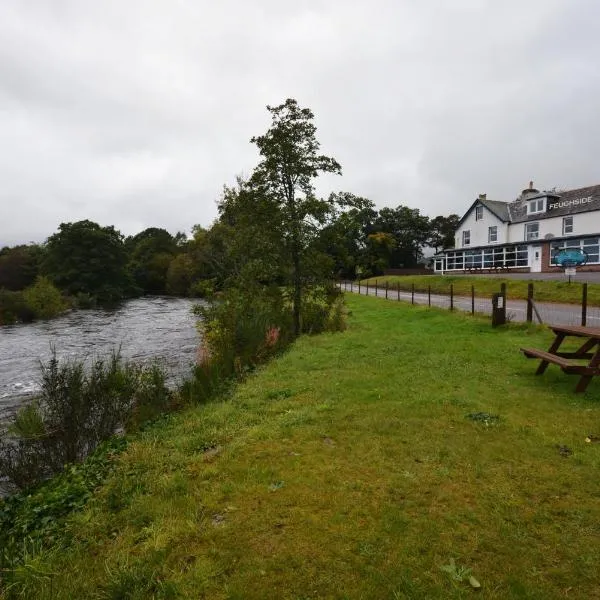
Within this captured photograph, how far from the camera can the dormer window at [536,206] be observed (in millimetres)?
41156

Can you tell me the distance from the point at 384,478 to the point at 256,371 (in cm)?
598

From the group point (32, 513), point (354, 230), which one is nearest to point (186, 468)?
point (32, 513)

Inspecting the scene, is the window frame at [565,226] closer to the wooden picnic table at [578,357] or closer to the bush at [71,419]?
the wooden picnic table at [578,357]

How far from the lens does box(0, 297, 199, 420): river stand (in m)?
11.6

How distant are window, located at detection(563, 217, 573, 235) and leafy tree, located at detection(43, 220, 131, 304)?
160 feet

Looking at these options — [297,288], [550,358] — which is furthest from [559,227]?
[550,358]

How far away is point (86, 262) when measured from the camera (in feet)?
176

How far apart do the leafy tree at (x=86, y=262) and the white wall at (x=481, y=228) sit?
142 feet

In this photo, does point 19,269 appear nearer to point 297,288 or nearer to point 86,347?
point 86,347

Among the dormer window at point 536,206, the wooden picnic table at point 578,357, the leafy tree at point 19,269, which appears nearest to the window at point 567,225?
the dormer window at point 536,206

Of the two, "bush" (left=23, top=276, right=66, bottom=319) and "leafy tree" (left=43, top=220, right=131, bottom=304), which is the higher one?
"leafy tree" (left=43, top=220, right=131, bottom=304)

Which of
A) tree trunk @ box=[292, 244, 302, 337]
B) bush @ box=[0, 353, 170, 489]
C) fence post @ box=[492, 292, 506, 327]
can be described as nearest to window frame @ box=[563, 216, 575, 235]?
fence post @ box=[492, 292, 506, 327]

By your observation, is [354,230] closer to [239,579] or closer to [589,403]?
[589,403]

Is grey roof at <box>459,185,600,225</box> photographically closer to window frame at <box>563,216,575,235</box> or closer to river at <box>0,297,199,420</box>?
window frame at <box>563,216,575,235</box>
